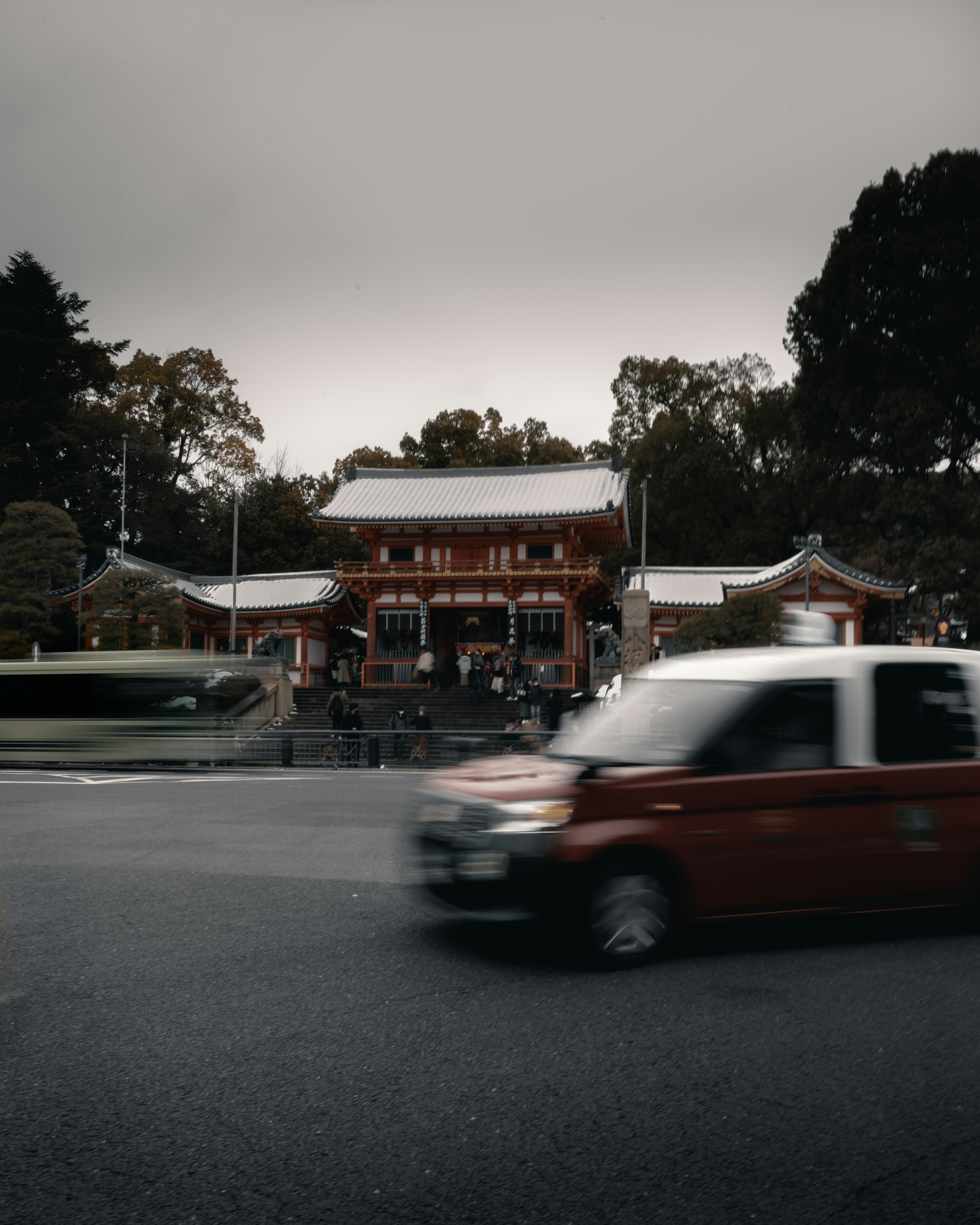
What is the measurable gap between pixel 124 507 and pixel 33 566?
379 inches

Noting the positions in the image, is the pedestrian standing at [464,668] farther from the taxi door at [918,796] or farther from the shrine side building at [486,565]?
the taxi door at [918,796]

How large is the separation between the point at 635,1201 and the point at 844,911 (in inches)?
119

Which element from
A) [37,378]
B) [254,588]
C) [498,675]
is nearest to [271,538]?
[254,588]

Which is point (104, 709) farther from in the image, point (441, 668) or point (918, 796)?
point (441, 668)

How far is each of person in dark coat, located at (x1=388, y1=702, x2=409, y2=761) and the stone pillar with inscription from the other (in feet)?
19.7

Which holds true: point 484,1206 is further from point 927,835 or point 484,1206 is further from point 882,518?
point 882,518

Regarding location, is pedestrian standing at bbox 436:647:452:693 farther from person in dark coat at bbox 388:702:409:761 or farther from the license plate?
the license plate

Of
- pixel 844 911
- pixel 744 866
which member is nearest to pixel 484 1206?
pixel 744 866

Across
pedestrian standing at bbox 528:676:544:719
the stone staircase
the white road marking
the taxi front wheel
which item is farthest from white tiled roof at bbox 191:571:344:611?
the taxi front wheel

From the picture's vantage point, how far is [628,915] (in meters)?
4.92

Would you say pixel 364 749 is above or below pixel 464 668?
below

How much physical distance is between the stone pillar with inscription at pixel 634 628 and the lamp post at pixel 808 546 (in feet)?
41.0

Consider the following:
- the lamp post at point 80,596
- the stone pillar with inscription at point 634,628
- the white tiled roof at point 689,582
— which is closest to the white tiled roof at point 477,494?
the white tiled roof at point 689,582

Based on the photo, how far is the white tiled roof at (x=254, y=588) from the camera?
40.0m
